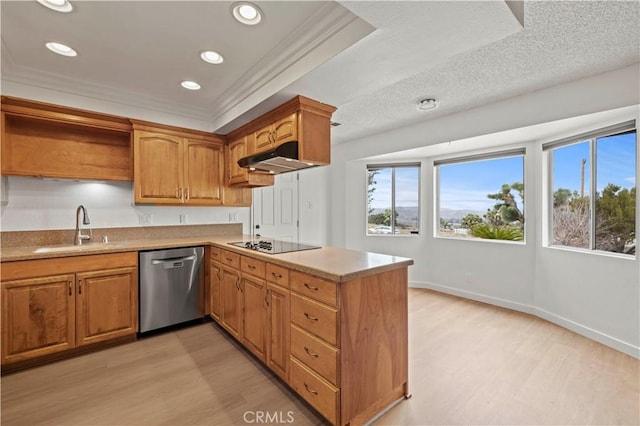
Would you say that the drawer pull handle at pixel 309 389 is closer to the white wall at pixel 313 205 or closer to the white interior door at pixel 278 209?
the white interior door at pixel 278 209

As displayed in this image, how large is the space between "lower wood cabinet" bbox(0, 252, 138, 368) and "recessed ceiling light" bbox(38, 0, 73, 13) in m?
1.85

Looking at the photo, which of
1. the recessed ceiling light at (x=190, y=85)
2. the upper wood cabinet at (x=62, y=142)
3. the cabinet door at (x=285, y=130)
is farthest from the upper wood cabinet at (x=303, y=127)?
the upper wood cabinet at (x=62, y=142)

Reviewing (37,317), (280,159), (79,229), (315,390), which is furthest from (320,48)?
(37,317)

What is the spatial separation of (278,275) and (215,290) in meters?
1.32

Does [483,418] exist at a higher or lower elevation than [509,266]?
lower

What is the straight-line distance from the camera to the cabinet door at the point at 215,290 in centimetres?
293

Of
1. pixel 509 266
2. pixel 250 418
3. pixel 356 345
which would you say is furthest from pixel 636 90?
pixel 250 418

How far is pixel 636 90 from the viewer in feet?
7.61

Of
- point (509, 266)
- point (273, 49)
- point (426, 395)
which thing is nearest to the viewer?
point (426, 395)

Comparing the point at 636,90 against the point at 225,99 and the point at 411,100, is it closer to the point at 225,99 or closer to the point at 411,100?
the point at 411,100

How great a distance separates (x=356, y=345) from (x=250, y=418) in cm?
83

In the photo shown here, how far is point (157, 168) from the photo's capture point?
3184mm

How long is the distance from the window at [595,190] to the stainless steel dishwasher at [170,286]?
4.17 metres

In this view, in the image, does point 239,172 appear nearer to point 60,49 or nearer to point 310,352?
point 60,49
